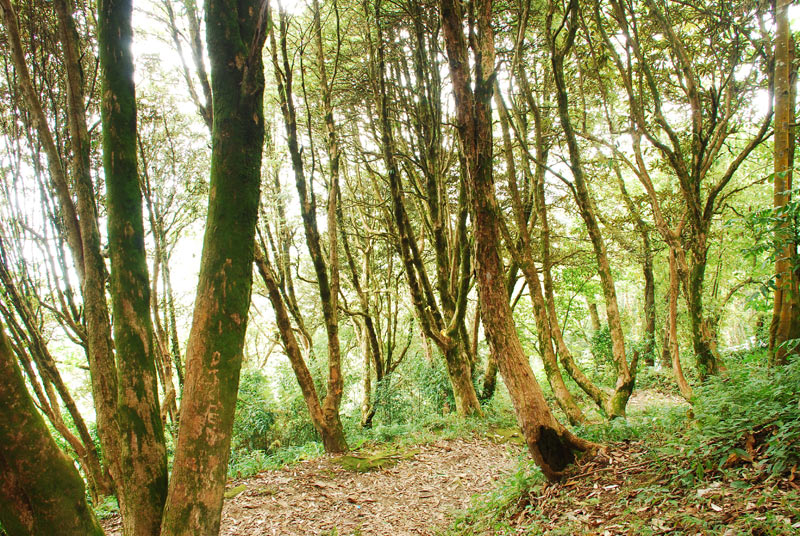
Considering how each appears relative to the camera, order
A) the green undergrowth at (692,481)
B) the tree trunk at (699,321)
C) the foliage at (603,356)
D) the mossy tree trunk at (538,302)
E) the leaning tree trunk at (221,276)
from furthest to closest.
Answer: the foliage at (603,356) → the mossy tree trunk at (538,302) → the tree trunk at (699,321) → the green undergrowth at (692,481) → the leaning tree trunk at (221,276)

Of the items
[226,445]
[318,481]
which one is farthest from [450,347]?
[226,445]

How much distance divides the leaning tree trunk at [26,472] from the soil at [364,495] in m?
2.76

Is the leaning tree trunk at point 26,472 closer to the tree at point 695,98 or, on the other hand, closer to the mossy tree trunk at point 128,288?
Answer: the mossy tree trunk at point 128,288

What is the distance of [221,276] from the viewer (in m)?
2.48

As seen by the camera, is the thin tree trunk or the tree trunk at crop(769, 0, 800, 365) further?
the thin tree trunk

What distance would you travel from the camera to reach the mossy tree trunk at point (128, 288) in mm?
2773

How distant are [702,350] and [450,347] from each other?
430 centimetres

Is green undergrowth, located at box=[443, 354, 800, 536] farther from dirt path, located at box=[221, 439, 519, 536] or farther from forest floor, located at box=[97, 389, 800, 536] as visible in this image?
dirt path, located at box=[221, 439, 519, 536]

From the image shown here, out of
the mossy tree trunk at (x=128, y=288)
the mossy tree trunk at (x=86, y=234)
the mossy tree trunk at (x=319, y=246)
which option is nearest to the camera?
the mossy tree trunk at (x=128, y=288)


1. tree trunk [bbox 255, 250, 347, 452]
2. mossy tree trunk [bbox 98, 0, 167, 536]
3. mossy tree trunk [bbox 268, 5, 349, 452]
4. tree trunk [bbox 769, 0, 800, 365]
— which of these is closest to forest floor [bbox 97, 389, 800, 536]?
tree trunk [bbox 255, 250, 347, 452]

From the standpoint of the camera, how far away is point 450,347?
8734 mm

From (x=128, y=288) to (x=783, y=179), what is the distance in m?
5.64

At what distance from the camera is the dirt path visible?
466 centimetres

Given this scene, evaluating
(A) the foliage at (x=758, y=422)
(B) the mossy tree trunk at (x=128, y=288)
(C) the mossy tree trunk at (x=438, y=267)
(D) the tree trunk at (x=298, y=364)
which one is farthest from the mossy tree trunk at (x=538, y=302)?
(B) the mossy tree trunk at (x=128, y=288)
